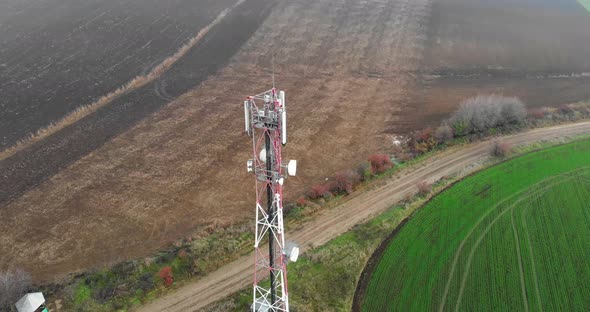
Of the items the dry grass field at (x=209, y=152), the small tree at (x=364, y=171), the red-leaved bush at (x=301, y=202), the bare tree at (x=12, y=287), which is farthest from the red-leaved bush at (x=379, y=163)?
the bare tree at (x=12, y=287)

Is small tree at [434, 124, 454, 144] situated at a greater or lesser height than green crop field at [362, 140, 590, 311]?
greater

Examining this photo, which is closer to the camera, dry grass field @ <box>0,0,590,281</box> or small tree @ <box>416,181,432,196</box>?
dry grass field @ <box>0,0,590,281</box>

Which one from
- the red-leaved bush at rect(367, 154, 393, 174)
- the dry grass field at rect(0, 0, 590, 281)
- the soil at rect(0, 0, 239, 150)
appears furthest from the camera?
the soil at rect(0, 0, 239, 150)

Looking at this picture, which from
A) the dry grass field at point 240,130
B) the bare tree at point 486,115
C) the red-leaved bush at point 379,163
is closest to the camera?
the dry grass field at point 240,130

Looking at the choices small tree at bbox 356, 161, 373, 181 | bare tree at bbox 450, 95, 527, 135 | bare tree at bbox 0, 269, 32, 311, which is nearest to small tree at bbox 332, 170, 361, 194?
small tree at bbox 356, 161, 373, 181

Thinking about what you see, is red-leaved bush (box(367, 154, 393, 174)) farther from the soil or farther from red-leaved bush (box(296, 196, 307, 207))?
the soil

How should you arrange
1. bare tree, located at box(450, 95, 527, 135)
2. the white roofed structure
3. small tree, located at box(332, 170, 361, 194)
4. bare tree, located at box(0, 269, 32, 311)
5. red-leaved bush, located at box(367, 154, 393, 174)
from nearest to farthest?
the white roofed structure, bare tree, located at box(0, 269, 32, 311), small tree, located at box(332, 170, 361, 194), red-leaved bush, located at box(367, 154, 393, 174), bare tree, located at box(450, 95, 527, 135)

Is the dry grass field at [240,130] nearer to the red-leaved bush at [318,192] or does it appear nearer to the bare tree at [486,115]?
the red-leaved bush at [318,192]
